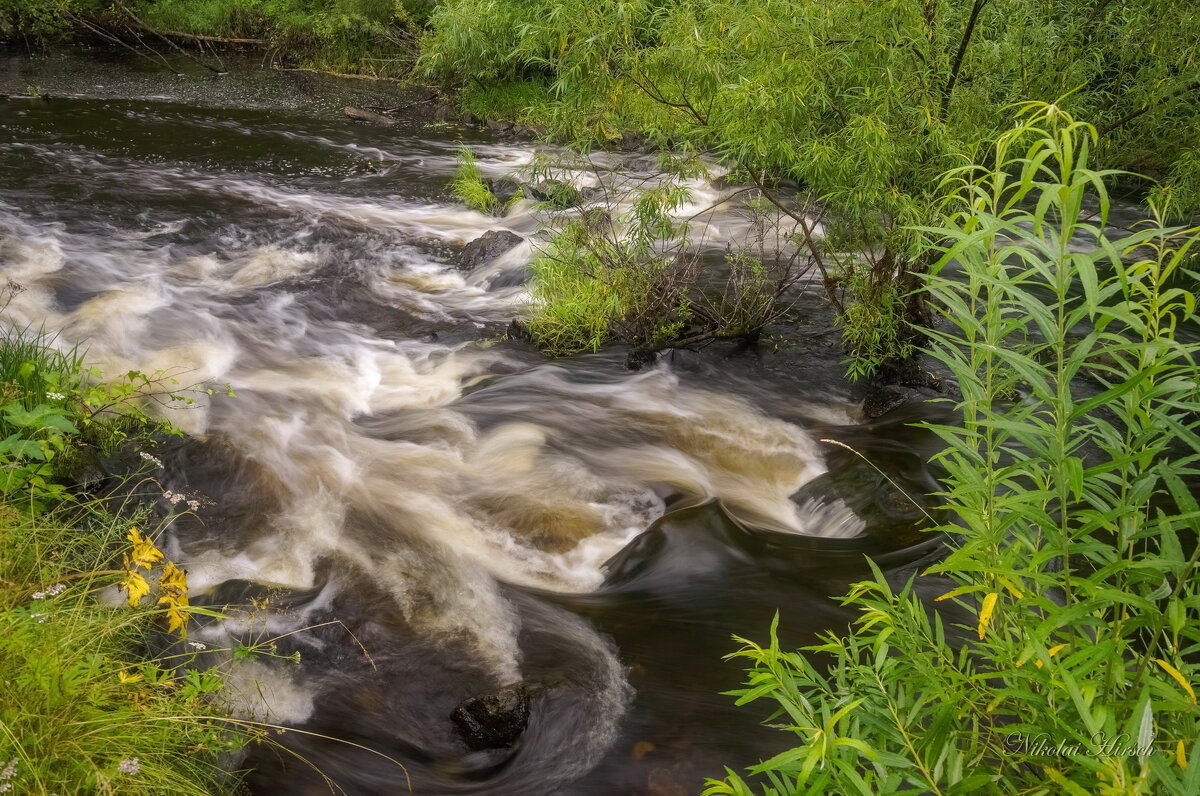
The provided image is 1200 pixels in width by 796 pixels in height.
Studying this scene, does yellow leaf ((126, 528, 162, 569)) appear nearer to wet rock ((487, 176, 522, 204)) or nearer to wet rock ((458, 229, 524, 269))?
wet rock ((458, 229, 524, 269))

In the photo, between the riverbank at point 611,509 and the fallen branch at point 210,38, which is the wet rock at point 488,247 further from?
the fallen branch at point 210,38

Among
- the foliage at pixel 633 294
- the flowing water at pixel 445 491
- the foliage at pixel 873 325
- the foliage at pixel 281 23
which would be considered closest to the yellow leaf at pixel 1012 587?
the flowing water at pixel 445 491

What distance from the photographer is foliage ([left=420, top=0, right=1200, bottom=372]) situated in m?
5.41

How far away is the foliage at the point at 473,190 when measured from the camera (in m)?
11.4

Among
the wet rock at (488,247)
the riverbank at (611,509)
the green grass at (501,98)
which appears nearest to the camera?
the riverbank at (611,509)

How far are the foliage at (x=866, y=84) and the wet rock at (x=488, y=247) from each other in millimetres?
3200

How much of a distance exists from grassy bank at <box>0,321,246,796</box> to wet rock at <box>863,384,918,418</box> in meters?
4.98

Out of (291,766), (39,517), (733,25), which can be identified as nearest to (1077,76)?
(733,25)

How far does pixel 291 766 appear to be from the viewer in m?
3.39

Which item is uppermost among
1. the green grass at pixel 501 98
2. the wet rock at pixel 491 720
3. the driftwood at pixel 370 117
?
the green grass at pixel 501 98

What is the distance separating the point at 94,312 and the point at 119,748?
19.3ft

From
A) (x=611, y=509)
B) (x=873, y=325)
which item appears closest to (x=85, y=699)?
(x=611, y=509)

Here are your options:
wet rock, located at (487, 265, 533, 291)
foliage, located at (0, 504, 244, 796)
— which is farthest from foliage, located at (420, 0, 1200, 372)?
foliage, located at (0, 504, 244, 796)

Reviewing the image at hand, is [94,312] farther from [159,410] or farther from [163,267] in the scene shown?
[159,410]
